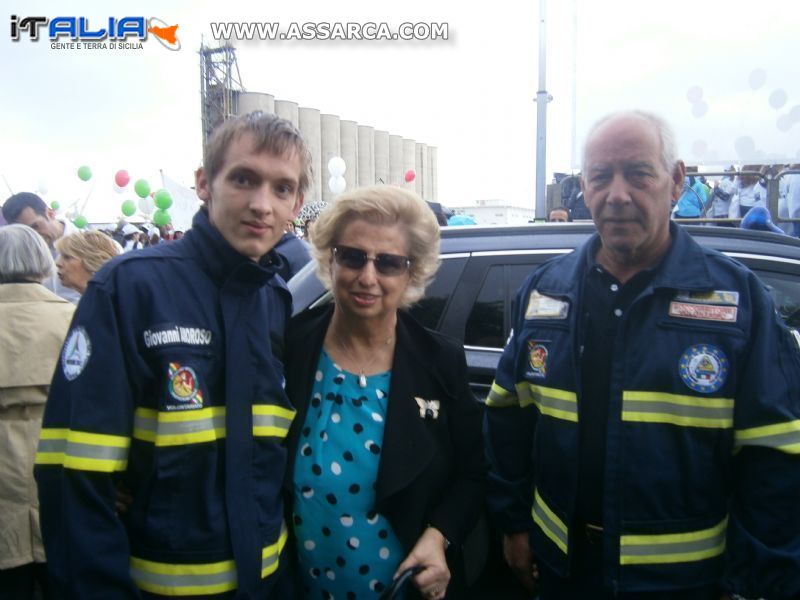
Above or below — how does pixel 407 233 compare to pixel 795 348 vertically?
above

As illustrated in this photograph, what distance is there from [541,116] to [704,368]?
242 inches

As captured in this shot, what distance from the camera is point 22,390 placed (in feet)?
9.05

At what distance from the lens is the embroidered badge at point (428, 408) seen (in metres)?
1.93

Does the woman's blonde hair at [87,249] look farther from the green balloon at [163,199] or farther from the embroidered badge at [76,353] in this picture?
the green balloon at [163,199]

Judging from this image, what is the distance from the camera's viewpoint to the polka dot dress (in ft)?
5.97

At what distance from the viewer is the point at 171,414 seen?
144 cm

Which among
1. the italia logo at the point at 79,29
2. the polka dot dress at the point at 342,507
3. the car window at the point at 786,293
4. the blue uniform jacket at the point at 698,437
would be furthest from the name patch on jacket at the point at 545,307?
the italia logo at the point at 79,29

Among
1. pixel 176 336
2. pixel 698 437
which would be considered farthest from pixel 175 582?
pixel 698 437

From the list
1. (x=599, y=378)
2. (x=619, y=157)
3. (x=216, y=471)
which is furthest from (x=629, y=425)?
(x=216, y=471)

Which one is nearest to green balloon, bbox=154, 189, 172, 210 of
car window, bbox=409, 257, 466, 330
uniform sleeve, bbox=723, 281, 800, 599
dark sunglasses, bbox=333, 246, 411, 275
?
car window, bbox=409, 257, 466, 330

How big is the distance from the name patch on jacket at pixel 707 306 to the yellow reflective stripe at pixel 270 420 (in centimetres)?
116

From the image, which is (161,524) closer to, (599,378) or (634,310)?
(599,378)

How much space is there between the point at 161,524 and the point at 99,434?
269mm

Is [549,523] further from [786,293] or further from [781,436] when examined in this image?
[786,293]
